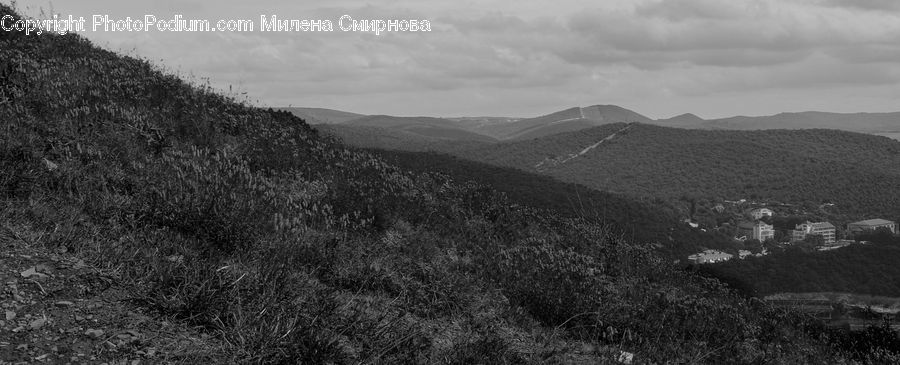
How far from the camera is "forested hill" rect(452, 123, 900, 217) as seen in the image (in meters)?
88.6

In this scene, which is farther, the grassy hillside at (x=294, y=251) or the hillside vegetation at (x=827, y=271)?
the hillside vegetation at (x=827, y=271)

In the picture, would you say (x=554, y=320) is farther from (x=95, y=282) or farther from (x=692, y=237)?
(x=692, y=237)

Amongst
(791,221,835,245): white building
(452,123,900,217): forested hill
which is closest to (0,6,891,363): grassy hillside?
(791,221,835,245): white building

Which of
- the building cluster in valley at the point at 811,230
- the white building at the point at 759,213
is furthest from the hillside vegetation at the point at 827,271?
the white building at the point at 759,213

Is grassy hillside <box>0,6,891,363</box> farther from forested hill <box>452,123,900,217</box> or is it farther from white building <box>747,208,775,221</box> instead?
forested hill <box>452,123,900,217</box>

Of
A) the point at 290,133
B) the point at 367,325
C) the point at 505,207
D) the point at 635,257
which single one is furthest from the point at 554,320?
the point at 290,133

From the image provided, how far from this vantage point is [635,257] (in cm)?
1030

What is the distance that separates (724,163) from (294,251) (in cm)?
12056

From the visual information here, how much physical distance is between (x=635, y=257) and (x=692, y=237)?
43675 millimetres

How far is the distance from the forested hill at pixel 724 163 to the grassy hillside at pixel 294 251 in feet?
256

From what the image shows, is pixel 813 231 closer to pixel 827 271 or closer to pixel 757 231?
pixel 757 231

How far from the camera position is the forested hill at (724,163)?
291 feet

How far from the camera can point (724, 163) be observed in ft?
371

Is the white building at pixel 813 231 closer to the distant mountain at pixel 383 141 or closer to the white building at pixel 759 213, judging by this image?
the white building at pixel 759 213
